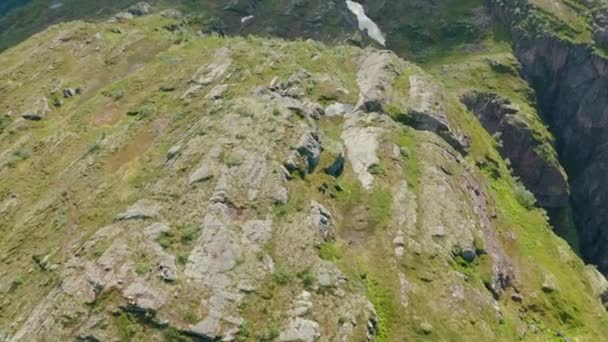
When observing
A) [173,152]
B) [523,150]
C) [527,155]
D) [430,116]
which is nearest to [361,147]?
[430,116]

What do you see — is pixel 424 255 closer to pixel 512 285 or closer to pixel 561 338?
pixel 512 285

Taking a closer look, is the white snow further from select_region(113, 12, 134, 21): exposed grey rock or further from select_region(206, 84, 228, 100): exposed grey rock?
select_region(206, 84, 228, 100): exposed grey rock

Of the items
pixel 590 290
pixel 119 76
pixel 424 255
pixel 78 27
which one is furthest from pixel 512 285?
pixel 78 27

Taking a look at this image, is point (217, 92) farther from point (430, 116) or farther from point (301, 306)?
point (301, 306)

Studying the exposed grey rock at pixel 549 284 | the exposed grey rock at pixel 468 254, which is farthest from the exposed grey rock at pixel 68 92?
the exposed grey rock at pixel 549 284

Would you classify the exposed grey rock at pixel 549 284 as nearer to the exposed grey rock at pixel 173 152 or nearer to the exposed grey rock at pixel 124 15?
the exposed grey rock at pixel 173 152

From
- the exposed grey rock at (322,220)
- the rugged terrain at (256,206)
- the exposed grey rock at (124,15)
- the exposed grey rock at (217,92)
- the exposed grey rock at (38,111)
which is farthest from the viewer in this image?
the exposed grey rock at (124,15)
